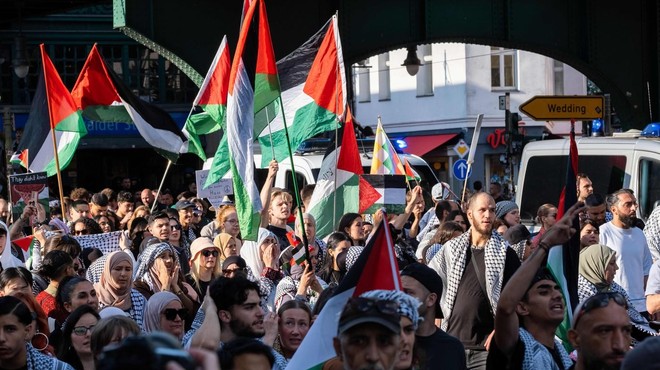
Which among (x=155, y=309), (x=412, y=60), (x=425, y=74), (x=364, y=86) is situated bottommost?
(x=155, y=309)

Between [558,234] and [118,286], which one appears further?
[118,286]

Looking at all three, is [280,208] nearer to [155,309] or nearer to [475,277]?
[475,277]

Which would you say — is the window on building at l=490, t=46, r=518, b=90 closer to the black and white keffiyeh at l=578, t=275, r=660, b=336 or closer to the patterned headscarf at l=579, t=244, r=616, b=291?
the patterned headscarf at l=579, t=244, r=616, b=291

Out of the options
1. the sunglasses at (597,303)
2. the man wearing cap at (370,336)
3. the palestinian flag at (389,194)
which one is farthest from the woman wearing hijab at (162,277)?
the man wearing cap at (370,336)

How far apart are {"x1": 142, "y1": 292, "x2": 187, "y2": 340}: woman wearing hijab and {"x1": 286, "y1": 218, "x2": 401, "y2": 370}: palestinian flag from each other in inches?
85.1

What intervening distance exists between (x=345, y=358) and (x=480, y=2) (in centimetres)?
1351

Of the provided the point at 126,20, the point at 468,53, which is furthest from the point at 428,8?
the point at 468,53

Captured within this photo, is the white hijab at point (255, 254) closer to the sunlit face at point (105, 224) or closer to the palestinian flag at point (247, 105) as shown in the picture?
the palestinian flag at point (247, 105)

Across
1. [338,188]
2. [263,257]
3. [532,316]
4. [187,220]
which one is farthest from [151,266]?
[187,220]

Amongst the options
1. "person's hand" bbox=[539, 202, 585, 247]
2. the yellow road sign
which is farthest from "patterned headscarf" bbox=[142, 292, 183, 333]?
the yellow road sign

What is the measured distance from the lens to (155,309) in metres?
8.01

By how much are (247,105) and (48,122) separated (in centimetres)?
477

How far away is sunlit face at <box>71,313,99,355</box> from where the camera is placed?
289 inches

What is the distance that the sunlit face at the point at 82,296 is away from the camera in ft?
27.4
